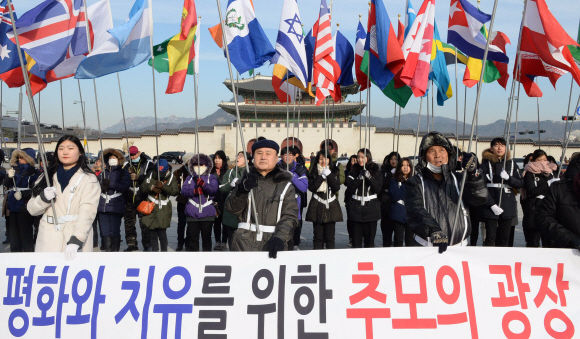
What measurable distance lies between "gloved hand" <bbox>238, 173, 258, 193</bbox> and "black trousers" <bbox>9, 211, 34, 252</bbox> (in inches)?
157

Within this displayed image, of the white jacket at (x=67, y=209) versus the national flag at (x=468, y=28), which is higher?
the national flag at (x=468, y=28)

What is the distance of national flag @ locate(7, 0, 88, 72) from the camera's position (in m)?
4.27

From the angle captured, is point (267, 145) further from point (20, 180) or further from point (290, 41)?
point (20, 180)

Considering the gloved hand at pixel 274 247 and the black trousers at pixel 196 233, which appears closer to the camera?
the gloved hand at pixel 274 247

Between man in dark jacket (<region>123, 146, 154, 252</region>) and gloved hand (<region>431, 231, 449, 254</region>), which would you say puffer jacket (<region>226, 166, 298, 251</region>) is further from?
man in dark jacket (<region>123, 146, 154, 252</region>)

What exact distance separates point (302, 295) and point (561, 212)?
5.72ft

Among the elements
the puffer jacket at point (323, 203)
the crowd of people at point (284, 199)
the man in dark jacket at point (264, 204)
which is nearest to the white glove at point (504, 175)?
the crowd of people at point (284, 199)

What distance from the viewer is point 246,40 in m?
5.11

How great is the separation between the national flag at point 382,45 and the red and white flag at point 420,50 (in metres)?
0.13

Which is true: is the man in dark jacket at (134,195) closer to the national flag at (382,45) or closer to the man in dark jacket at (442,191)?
the national flag at (382,45)

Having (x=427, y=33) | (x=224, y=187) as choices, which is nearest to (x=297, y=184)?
(x=224, y=187)

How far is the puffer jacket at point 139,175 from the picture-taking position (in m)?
5.76

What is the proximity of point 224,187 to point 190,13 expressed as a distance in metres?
2.25

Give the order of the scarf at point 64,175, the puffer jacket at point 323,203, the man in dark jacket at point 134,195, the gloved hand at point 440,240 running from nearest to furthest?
the gloved hand at point 440,240 → the scarf at point 64,175 → the puffer jacket at point 323,203 → the man in dark jacket at point 134,195
